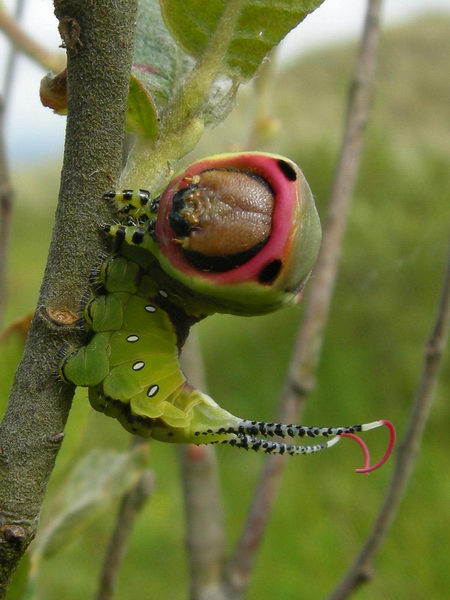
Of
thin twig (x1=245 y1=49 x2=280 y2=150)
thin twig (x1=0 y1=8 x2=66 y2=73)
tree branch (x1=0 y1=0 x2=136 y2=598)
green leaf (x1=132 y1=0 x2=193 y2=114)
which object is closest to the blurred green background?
thin twig (x1=245 y1=49 x2=280 y2=150)

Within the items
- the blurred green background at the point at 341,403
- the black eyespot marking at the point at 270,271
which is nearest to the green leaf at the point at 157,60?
the black eyespot marking at the point at 270,271

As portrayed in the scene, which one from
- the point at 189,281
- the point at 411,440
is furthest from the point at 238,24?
the point at 411,440

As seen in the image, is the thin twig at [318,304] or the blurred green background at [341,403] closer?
the thin twig at [318,304]

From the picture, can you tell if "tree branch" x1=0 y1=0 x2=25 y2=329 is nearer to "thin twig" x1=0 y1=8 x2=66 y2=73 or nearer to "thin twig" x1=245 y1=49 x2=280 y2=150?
"thin twig" x1=0 y1=8 x2=66 y2=73

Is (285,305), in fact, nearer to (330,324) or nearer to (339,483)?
(339,483)

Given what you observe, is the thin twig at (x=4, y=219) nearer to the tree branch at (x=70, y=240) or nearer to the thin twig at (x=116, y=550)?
the thin twig at (x=116, y=550)

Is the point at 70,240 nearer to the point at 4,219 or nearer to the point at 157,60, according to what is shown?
the point at 157,60
